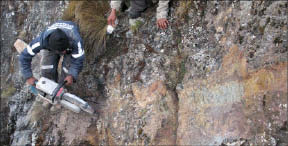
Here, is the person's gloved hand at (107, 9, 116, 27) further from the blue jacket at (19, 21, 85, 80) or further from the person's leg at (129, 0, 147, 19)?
the blue jacket at (19, 21, 85, 80)

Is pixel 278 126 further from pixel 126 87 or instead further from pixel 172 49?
pixel 126 87

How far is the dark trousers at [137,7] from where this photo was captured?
4770mm

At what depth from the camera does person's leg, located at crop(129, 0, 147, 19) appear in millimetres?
→ 4770

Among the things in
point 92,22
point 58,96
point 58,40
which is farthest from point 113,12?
point 58,96

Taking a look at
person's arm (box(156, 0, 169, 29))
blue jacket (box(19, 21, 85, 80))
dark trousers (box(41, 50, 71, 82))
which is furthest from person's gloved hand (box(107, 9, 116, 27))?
dark trousers (box(41, 50, 71, 82))

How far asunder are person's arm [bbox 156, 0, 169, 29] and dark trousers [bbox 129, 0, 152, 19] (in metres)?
0.41

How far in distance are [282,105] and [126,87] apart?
2.39 m

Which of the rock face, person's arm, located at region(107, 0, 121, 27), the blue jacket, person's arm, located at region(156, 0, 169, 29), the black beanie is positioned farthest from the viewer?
person's arm, located at region(107, 0, 121, 27)

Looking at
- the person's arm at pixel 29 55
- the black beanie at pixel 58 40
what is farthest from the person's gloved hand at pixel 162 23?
the person's arm at pixel 29 55

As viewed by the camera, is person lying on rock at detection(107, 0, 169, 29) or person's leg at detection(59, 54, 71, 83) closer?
person lying on rock at detection(107, 0, 169, 29)

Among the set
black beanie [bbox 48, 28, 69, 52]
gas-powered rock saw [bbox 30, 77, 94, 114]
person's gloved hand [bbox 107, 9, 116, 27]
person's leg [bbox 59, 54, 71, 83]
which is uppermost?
person's gloved hand [bbox 107, 9, 116, 27]

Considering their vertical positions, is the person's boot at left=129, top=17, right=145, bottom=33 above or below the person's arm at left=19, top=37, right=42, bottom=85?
above

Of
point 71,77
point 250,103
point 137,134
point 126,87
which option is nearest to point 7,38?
point 71,77

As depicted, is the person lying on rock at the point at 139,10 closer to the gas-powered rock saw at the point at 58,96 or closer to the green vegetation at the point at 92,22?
the green vegetation at the point at 92,22
